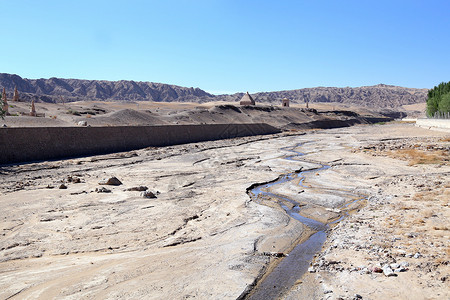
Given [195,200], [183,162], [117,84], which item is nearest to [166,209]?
[195,200]

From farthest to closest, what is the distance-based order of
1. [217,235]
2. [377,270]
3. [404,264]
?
[217,235]
[404,264]
[377,270]

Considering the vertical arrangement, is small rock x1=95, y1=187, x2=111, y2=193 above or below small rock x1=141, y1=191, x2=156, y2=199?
below

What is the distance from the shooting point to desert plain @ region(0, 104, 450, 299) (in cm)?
624

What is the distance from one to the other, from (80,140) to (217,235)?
2052cm

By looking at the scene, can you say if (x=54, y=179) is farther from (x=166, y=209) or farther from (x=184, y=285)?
(x=184, y=285)

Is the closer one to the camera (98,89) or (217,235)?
(217,235)

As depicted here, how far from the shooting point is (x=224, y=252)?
7875 mm

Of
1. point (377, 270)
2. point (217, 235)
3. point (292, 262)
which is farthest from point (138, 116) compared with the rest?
point (377, 270)

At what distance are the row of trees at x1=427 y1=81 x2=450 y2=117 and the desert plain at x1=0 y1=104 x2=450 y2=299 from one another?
55.9 metres

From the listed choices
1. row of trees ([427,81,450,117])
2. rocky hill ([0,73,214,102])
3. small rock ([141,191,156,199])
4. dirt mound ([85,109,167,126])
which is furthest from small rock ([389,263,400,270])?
rocky hill ([0,73,214,102])

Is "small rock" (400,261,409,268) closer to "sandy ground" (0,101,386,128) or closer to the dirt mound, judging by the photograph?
"sandy ground" (0,101,386,128)

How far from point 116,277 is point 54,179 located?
11.8m

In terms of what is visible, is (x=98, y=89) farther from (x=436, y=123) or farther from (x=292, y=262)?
(x=292, y=262)

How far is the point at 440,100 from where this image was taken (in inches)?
2881
